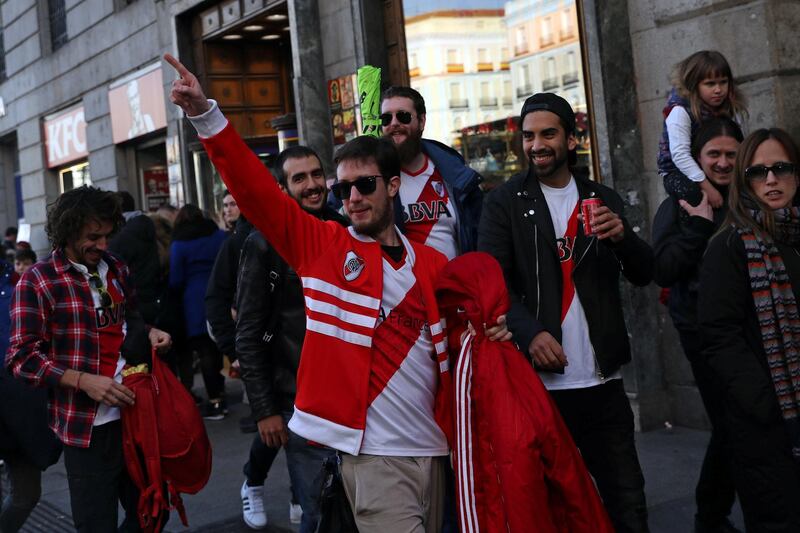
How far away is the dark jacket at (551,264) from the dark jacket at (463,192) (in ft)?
2.00

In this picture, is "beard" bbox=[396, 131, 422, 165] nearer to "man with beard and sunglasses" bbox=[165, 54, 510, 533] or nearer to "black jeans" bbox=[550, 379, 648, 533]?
"man with beard and sunglasses" bbox=[165, 54, 510, 533]

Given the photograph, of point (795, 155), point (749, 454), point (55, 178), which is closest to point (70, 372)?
point (749, 454)

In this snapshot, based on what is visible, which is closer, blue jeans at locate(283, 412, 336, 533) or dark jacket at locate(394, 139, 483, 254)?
blue jeans at locate(283, 412, 336, 533)

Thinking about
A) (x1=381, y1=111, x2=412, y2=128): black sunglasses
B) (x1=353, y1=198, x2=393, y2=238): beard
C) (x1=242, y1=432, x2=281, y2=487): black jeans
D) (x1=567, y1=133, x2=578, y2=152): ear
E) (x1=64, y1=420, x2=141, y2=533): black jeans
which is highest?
(x1=381, y1=111, x2=412, y2=128): black sunglasses

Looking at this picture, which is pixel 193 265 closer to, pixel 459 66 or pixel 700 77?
pixel 459 66

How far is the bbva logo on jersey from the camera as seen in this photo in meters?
3.29

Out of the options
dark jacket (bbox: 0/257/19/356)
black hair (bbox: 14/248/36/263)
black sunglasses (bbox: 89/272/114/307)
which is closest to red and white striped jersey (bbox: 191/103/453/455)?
black sunglasses (bbox: 89/272/114/307)

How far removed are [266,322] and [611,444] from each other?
158 centimetres

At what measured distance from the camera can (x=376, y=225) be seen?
3391 mm

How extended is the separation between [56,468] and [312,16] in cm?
508

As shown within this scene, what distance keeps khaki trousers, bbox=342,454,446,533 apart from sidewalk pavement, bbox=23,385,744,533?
88.9 inches

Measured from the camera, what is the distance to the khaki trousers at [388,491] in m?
3.18

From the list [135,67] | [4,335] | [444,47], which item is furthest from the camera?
[135,67]

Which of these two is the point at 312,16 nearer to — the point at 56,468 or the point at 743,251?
the point at 56,468
